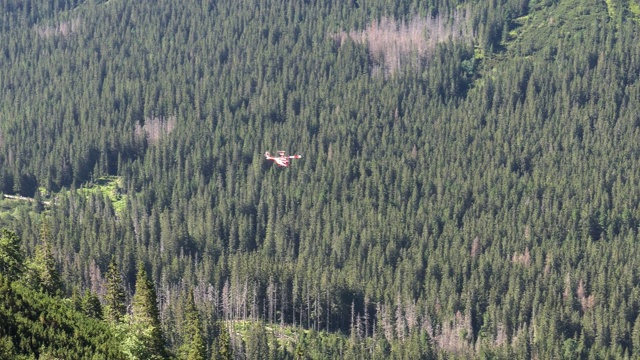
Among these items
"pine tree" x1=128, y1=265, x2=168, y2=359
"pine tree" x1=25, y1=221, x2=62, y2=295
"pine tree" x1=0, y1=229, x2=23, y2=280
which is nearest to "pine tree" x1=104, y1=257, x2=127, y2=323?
"pine tree" x1=128, y1=265, x2=168, y2=359

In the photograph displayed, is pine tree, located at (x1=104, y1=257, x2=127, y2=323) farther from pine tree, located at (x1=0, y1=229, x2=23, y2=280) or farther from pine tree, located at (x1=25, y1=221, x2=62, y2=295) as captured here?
pine tree, located at (x1=0, y1=229, x2=23, y2=280)

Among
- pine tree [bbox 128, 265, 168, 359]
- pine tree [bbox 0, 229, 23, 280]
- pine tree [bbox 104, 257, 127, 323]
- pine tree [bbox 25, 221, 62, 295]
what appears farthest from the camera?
pine tree [bbox 25, 221, 62, 295]

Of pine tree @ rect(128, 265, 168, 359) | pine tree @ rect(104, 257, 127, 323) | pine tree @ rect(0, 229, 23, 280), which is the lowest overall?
pine tree @ rect(104, 257, 127, 323)

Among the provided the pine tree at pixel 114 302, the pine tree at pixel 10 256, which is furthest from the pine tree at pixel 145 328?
the pine tree at pixel 10 256

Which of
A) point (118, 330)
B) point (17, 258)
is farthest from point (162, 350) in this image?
point (17, 258)

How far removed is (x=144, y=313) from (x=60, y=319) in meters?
12.9

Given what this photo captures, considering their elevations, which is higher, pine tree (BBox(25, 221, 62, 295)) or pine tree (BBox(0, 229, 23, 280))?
pine tree (BBox(0, 229, 23, 280))

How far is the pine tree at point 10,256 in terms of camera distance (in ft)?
480

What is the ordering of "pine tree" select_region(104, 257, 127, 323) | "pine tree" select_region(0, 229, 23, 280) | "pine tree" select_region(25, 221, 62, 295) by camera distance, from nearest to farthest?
"pine tree" select_region(0, 229, 23, 280), "pine tree" select_region(104, 257, 127, 323), "pine tree" select_region(25, 221, 62, 295)

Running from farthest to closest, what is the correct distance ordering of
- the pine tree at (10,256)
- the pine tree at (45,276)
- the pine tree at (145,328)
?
the pine tree at (45,276), the pine tree at (10,256), the pine tree at (145,328)

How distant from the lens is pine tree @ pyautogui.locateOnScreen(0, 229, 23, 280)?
14625 centimetres

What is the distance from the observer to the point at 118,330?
132m

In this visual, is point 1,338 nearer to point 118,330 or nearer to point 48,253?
point 118,330

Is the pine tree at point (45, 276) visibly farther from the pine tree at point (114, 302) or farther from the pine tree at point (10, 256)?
the pine tree at point (114, 302)
